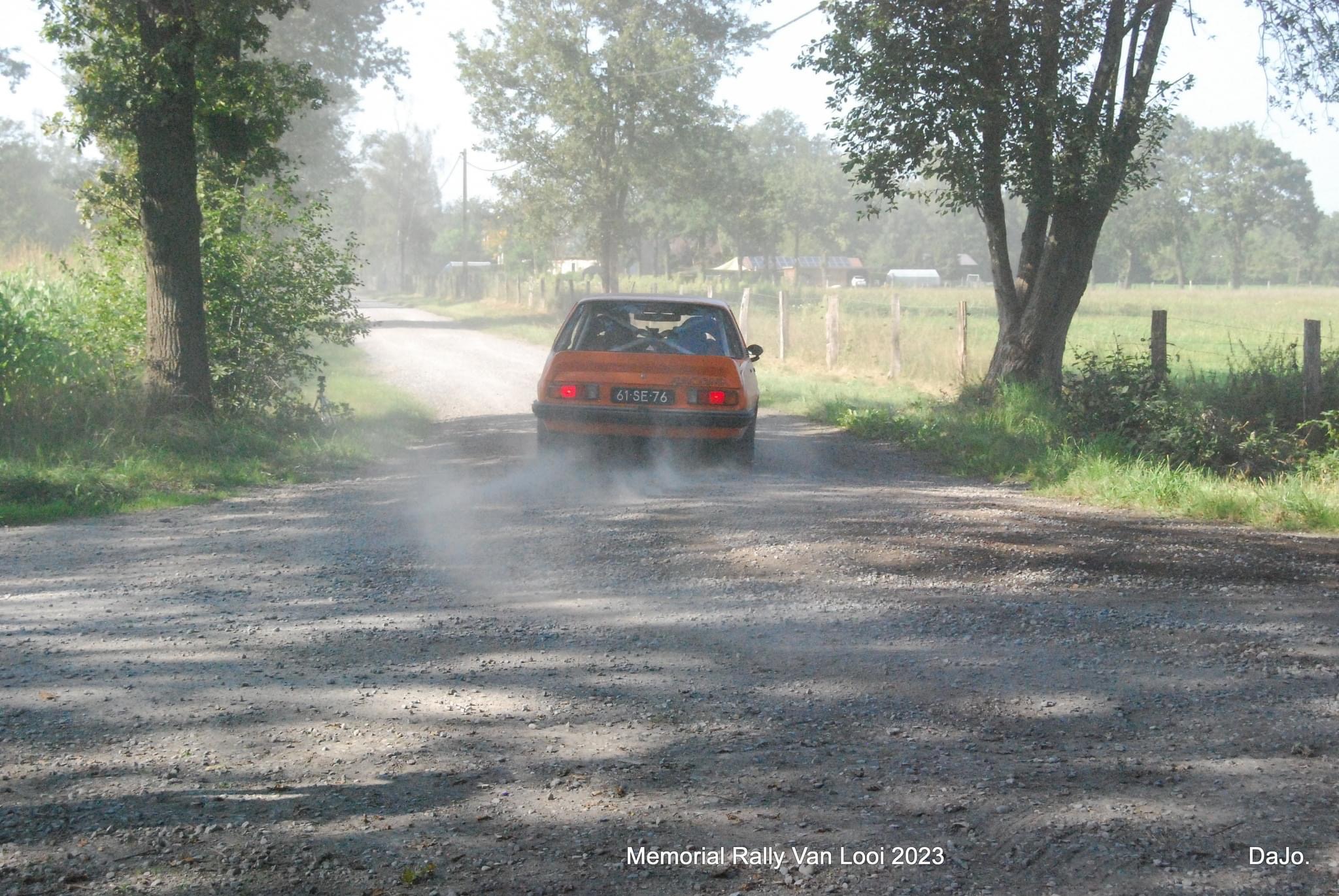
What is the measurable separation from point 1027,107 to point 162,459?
1017 centimetres

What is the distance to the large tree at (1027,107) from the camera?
1319 centimetres

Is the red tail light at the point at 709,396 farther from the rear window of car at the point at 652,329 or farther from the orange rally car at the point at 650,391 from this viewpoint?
the rear window of car at the point at 652,329

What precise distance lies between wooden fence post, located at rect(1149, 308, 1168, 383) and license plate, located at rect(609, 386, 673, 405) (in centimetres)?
590

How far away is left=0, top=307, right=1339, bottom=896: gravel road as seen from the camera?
333cm

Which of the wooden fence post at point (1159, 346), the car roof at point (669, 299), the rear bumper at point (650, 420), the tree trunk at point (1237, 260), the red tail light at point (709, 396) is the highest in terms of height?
the tree trunk at point (1237, 260)

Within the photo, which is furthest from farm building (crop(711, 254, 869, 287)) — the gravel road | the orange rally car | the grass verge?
the gravel road

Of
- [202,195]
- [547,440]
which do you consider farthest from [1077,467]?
[202,195]

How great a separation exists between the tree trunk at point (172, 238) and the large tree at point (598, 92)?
26.4 metres

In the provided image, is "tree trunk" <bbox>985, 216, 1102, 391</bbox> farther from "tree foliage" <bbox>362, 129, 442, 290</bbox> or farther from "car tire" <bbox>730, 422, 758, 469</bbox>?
"tree foliage" <bbox>362, 129, 442, 290</bbox>

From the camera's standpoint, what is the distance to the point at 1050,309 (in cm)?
1448

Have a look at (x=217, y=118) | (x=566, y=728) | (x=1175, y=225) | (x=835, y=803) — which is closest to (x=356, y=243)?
(x=217, y=118)

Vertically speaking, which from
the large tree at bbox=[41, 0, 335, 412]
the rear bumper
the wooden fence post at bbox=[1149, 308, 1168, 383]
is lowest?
the rear bumper

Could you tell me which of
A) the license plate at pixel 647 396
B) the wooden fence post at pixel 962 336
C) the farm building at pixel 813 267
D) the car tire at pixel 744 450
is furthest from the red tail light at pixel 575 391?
the farm building at pixel 813 267

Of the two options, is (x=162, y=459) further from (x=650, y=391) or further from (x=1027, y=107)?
(x=1027, y=107)
